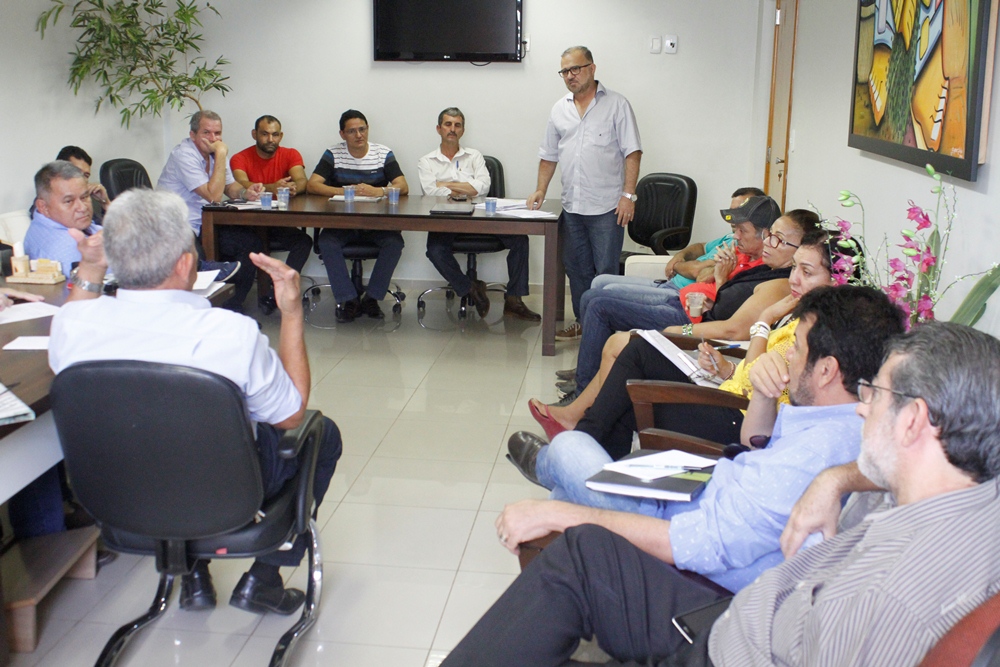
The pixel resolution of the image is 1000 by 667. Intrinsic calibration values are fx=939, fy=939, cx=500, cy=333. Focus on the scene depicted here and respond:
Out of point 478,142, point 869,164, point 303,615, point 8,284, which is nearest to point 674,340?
point 869,164

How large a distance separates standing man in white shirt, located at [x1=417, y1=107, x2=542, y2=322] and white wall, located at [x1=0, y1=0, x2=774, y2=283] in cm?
37

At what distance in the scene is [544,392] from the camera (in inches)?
181

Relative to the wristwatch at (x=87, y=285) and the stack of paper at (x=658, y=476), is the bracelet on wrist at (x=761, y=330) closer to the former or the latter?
the stack of paper at (x=658, y=476)

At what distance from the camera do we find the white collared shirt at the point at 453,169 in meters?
6.37

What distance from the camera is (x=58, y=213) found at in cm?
343

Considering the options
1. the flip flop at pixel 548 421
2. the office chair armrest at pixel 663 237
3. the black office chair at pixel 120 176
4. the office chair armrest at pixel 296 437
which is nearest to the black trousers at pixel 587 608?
the office chair armrest at pixel 296 437

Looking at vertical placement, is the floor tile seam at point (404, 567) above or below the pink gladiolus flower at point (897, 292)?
below

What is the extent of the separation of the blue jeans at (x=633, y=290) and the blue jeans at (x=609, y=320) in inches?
3.6

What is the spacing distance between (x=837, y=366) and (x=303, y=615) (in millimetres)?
1459

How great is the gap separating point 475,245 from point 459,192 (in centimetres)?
39

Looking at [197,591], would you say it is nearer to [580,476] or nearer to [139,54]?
[580,476]

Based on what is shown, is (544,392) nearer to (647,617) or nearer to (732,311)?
(732,311)

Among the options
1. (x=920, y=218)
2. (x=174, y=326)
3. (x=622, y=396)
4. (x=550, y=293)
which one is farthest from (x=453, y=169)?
(x=174, y=326)

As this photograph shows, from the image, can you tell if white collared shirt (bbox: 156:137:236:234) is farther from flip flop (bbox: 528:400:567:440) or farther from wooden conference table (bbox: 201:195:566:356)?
flip flop (bbox: 528:400:567:440)
